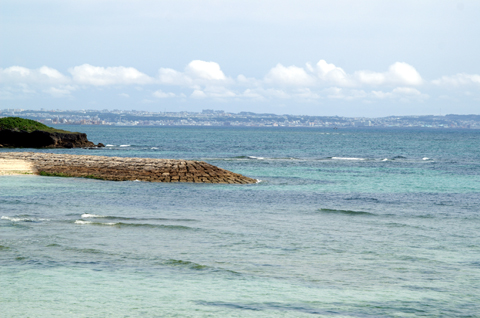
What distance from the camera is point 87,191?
2869 cm

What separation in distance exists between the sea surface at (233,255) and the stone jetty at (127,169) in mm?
5239

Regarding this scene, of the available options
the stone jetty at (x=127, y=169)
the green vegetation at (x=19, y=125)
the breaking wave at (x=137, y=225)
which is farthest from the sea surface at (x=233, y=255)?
the green vegetation at (x=19, y=125)

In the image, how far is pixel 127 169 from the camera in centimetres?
3494

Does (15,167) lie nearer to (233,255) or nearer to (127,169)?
(127,169)

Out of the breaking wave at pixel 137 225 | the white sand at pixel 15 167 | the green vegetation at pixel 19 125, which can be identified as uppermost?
the green vegetation at pixel 19 125

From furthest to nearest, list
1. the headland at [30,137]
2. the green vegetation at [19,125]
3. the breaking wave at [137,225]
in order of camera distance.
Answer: the green vegetation at [19,125] < the headland at [30,137] < the breaking wave at [137,225]

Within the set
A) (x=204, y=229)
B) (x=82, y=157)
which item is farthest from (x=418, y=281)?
(x=82, y=157)

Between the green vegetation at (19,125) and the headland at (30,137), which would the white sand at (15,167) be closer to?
the headland at (30,137)

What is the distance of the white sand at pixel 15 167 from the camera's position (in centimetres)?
3547

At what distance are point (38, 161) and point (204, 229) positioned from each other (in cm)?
2338

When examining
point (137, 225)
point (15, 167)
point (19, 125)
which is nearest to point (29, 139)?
point (19, 125)

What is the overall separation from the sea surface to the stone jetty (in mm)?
5239

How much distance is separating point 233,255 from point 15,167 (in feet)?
86.1

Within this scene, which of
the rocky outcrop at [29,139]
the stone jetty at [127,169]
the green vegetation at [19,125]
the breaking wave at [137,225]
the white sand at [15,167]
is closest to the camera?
the breaking wave at [137,225]
